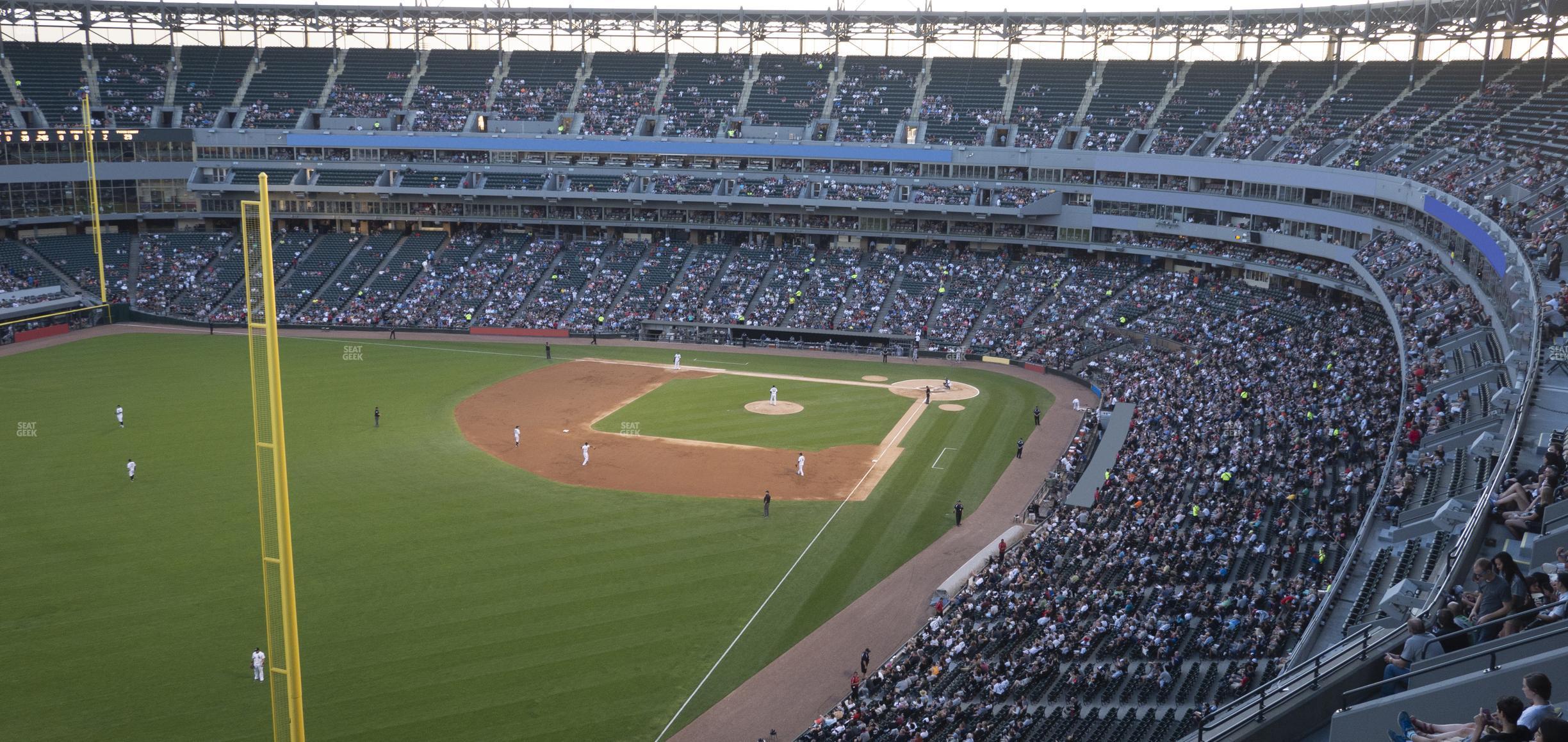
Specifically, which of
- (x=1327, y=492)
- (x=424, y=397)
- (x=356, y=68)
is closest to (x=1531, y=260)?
(x=1327, y=492)

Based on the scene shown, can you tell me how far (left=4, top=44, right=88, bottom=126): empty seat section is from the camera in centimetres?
7344

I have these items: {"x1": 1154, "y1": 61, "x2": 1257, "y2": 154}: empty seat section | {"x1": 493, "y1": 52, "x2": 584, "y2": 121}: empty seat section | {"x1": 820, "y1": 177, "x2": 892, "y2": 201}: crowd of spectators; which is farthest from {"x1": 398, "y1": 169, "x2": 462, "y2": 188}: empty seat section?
{"x1": 1154, "y1": 61, "x2": 1257, "y2": 154}: empty seat section

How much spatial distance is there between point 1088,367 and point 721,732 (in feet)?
121

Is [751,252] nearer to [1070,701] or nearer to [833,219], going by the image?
[833,219]

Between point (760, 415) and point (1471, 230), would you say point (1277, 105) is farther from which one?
point (760, 415)

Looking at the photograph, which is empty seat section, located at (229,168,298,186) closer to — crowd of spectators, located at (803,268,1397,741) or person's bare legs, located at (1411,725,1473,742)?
crowd of spectators, located at (803,268,1397,741)

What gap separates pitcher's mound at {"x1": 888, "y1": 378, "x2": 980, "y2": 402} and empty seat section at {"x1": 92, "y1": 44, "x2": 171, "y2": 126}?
180ft

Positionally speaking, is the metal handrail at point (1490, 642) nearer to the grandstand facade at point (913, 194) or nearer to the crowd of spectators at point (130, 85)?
the grandstand facade at point (913, 194)

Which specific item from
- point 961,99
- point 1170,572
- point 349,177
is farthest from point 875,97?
point 1170,572

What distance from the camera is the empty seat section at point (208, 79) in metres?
78.3

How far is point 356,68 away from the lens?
269 ft

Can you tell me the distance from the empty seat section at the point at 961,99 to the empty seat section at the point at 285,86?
138ft

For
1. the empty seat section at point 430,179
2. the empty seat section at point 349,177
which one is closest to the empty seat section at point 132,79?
the empty seat section at point 349,177

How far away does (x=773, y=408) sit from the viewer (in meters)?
50.6
